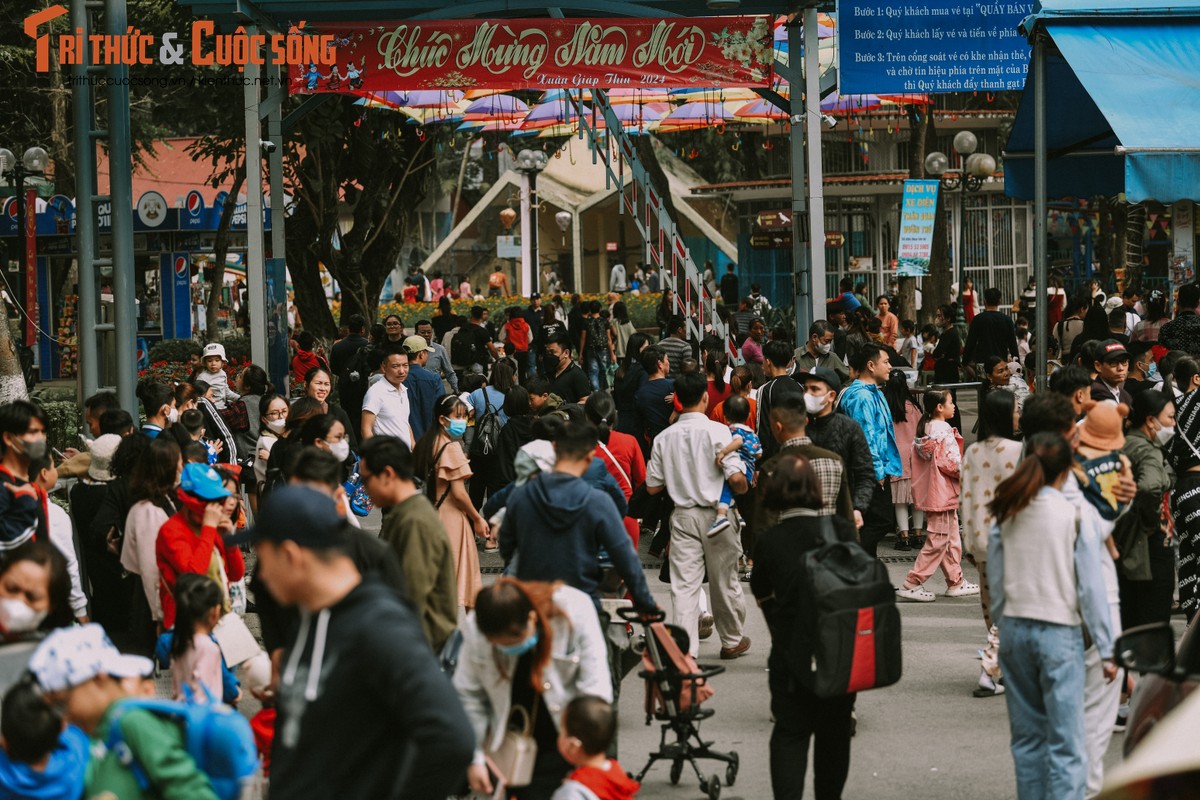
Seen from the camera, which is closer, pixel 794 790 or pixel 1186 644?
pixel 1186 644

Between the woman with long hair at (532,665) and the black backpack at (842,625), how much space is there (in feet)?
3.16

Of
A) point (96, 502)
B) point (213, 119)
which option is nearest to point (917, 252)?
point (213, 119)

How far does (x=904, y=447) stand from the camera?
1369 cm

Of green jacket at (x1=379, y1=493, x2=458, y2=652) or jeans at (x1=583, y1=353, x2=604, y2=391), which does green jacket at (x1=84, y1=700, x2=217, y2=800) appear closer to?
green jacket at (x1=379, y1=493, x2=458, y2=652)

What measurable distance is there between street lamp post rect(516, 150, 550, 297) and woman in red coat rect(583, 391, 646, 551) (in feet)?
75.7

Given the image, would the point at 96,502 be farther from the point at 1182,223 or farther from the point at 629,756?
the point at 1182,223

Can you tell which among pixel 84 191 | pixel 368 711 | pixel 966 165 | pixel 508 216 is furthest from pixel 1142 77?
pixel 508 216

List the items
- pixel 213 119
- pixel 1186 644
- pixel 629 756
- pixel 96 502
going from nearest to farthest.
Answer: pixel 1186 644 → pixel 629 756 → pixel 96 502 → pixel 213 119

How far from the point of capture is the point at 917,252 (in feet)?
71.3

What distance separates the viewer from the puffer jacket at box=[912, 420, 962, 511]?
11.4m

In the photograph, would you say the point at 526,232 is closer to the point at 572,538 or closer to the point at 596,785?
the point at 572,538

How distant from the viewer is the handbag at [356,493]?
12.0 metres

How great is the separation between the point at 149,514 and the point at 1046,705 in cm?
435

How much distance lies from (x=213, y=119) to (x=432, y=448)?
2009 cm
